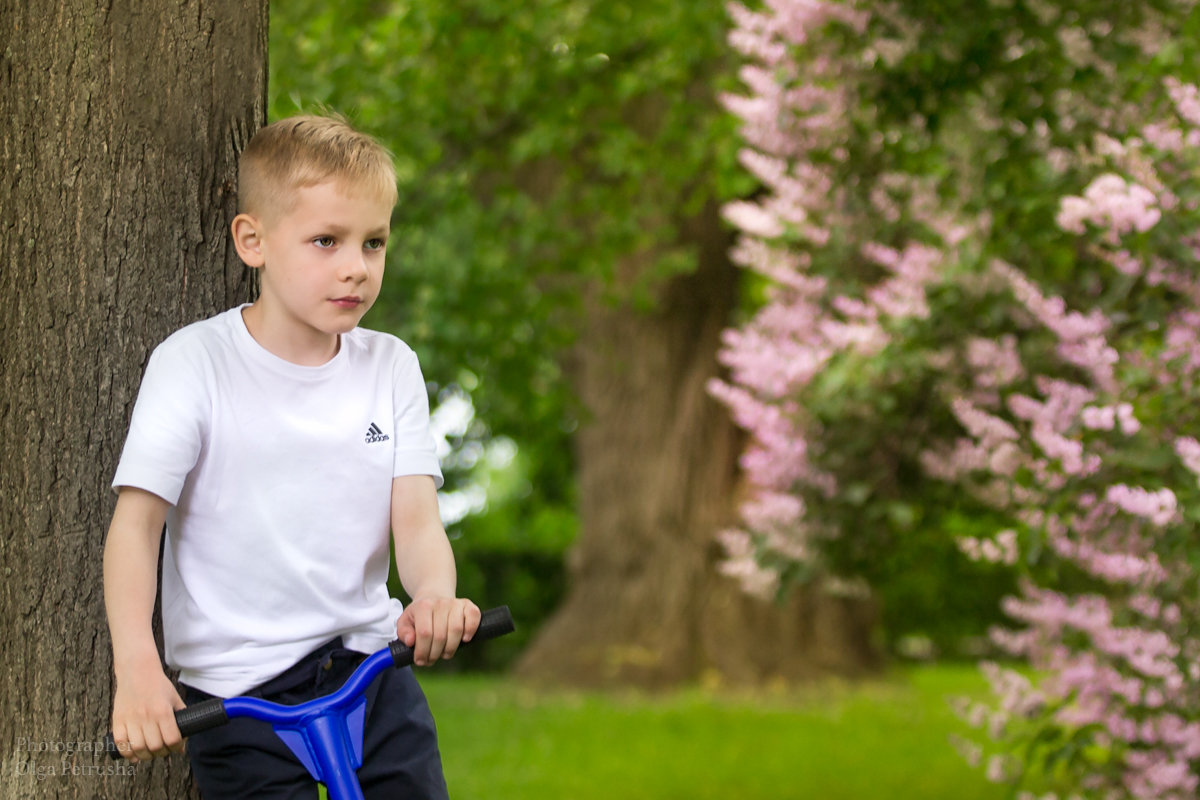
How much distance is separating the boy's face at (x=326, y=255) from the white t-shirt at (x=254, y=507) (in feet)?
0.34

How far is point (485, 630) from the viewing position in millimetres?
1826

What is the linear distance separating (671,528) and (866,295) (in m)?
5.25

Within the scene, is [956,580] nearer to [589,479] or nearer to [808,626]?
[808,626]

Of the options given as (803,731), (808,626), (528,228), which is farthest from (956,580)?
(528,228)

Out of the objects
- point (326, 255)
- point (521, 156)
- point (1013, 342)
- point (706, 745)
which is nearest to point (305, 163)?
point (326, 255)

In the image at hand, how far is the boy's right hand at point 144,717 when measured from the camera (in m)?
1.70

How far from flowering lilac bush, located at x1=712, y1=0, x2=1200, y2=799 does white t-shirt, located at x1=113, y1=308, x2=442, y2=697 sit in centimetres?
198

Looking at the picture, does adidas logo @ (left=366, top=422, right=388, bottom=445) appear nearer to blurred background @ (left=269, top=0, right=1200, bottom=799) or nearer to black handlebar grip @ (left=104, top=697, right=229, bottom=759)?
black handlebar grip @ (left=104, top=697, right=229, bottom=759)

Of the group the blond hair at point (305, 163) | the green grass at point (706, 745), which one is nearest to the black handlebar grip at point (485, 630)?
the blond hair at point (305, 163)

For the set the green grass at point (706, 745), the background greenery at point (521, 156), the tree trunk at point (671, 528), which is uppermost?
the background greenery at point (521, 156)

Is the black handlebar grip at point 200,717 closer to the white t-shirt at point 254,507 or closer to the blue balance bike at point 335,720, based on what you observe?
the blue balance bike at point 335,720

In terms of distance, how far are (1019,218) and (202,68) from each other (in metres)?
2.61

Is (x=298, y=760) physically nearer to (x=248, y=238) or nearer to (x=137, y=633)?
(x=137, y=633)

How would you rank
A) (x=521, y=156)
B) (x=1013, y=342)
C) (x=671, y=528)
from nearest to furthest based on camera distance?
(x=1013, y=342) → (x=521, y=156) → (x=671, y=528)
